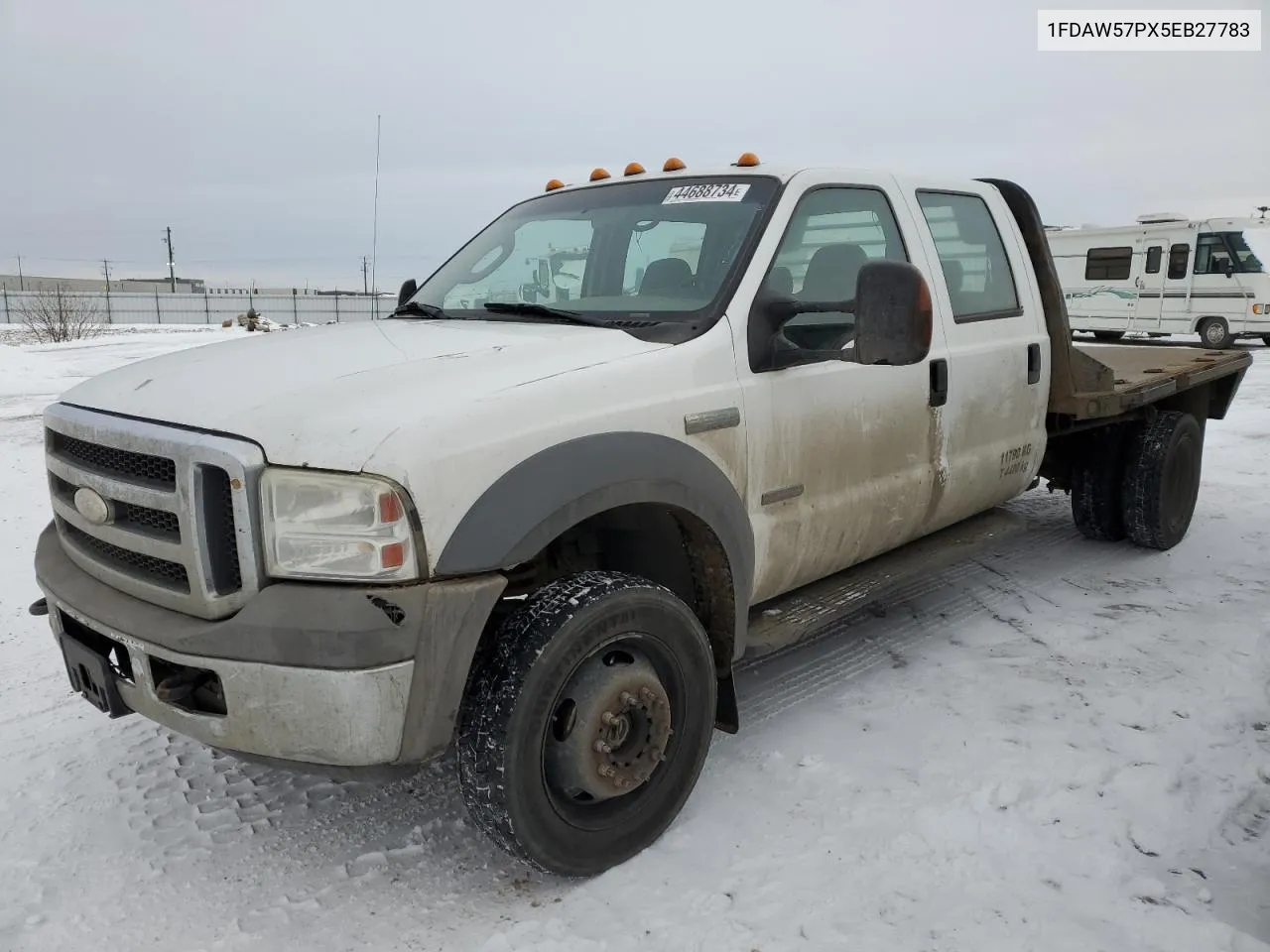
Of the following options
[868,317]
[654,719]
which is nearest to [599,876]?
[654,719]

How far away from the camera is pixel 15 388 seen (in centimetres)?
1292

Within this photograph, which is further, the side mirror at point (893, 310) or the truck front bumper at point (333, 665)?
the side mirror at point (893, 310)

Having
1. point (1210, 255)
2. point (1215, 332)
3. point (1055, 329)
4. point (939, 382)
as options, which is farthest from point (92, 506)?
point (1210, 255)

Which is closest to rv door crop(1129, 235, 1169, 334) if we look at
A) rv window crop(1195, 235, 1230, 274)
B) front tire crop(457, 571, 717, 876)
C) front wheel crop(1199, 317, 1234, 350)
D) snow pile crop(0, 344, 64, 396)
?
rv window crop(1195, 235, 1230, 274)

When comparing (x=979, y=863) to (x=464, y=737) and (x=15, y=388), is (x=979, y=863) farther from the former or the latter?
(x=15, y=388)

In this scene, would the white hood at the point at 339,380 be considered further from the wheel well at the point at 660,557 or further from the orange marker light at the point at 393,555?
the wheel well at the point at 660,557

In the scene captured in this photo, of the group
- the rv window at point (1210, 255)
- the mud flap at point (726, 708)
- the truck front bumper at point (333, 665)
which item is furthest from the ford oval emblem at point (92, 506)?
the rv window at point (1210, 255)

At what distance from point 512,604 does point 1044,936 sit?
1556 mm

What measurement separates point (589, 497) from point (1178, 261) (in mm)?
20697

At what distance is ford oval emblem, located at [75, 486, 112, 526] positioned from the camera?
2.50m

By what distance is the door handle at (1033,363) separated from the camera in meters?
4.35

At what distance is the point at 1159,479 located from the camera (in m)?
5.21

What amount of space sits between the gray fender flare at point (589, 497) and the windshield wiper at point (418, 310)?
50.3 inches

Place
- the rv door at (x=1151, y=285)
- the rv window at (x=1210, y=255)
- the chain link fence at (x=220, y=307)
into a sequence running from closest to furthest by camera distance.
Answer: the rv window at (x=1210, y=255)
the rv door at (x=1151, y=285)
the chain link fence at (x=220, y=307)
